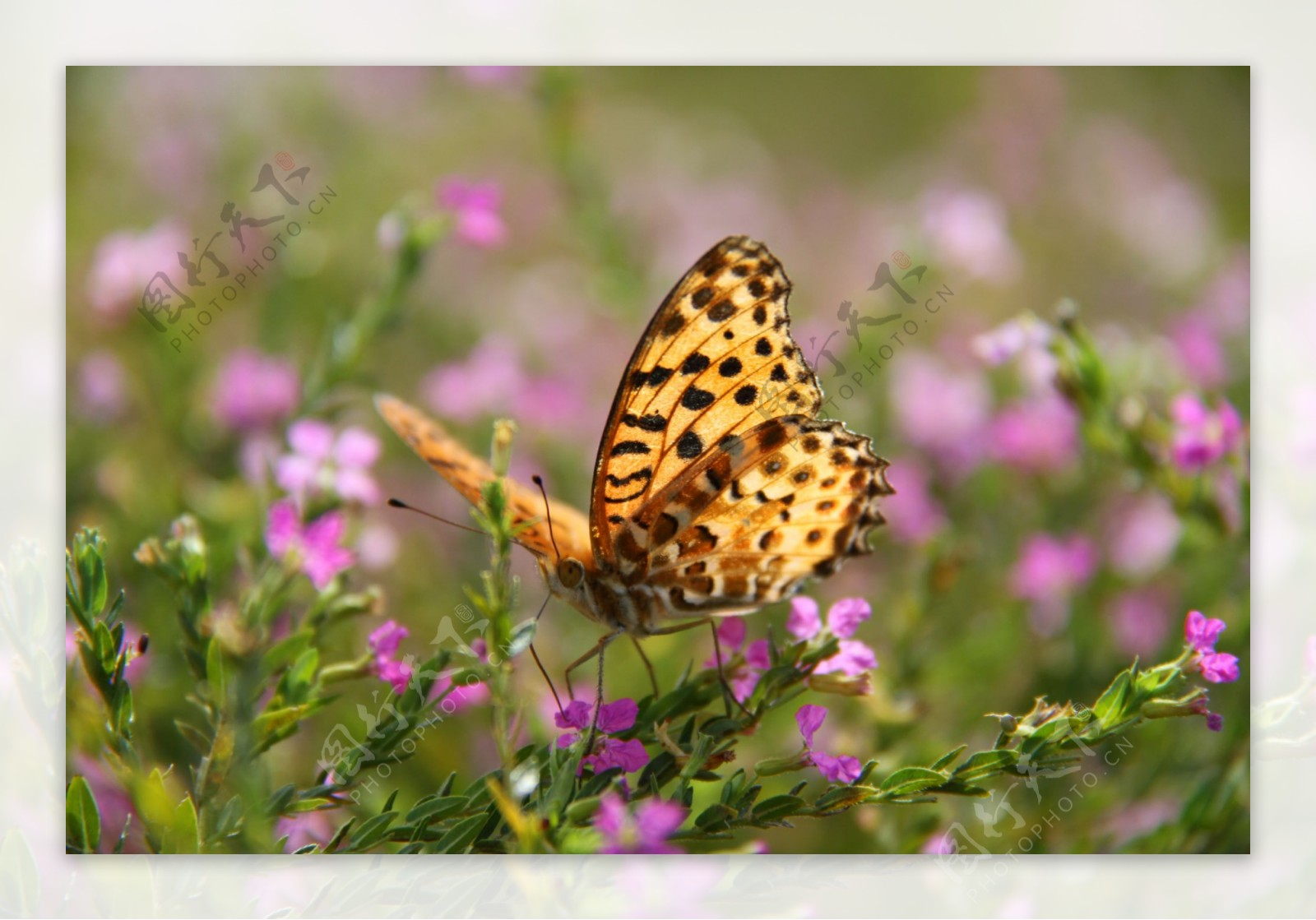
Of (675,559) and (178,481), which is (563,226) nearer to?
(178,481)

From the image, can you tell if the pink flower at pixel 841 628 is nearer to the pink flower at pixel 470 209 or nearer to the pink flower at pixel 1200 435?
the pink flower at pixel 1200 435

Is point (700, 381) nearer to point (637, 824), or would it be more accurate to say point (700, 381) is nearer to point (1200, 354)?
point (637, 824)

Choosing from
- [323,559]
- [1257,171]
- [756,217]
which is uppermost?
[756,217]

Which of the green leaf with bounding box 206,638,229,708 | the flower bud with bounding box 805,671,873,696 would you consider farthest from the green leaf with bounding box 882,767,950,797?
the green leaf with bounding box 206,638,229,708

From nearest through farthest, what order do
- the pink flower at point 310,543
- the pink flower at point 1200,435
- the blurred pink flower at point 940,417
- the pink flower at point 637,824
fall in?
the pink flower at point 637,824, the pink flower at point 310,543, the pink flower at point 1200,435, the blurred pink flower at point 940,417

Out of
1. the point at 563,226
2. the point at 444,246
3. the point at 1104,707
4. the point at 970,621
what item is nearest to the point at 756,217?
the point at 563,226

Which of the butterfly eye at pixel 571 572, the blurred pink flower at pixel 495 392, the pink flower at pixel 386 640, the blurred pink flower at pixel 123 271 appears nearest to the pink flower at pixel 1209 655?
the butterfly eye at pixel 571 572
